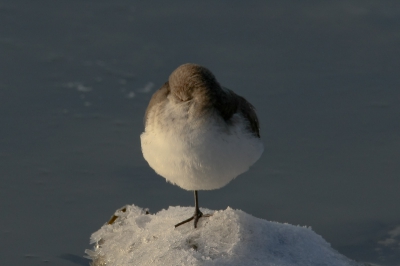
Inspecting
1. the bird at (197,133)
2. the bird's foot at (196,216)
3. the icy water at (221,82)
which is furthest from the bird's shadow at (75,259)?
the bird at (197,133)

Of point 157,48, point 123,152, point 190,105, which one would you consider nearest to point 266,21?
point 157,48

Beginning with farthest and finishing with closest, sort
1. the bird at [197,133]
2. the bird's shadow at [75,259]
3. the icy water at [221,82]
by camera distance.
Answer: the icy water at [221,82], the bird's shadow at [75,259], the bird at [197,133]

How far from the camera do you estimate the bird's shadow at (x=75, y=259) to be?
5703 millimetres

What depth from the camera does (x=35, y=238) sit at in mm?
5984

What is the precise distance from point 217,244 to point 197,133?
832mm

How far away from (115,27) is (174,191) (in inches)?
105

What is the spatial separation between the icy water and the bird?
1.35 m

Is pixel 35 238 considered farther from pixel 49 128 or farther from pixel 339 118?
pixel 339 118

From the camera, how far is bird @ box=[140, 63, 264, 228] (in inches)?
189

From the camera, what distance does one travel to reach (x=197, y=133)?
4785 millimetres

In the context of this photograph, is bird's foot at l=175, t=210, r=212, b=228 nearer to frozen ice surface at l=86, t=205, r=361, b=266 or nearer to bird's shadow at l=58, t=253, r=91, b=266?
frozen ice surface at l=86, t=205, r=361, b=266

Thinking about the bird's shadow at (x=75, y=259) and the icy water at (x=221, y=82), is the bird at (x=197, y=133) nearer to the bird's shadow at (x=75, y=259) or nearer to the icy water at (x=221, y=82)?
the bird's shadow at (x=75, y=259)

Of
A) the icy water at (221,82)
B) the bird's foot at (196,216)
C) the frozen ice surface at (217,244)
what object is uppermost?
the icy water at (221,82)

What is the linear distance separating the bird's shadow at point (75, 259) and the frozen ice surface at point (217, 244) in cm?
9
